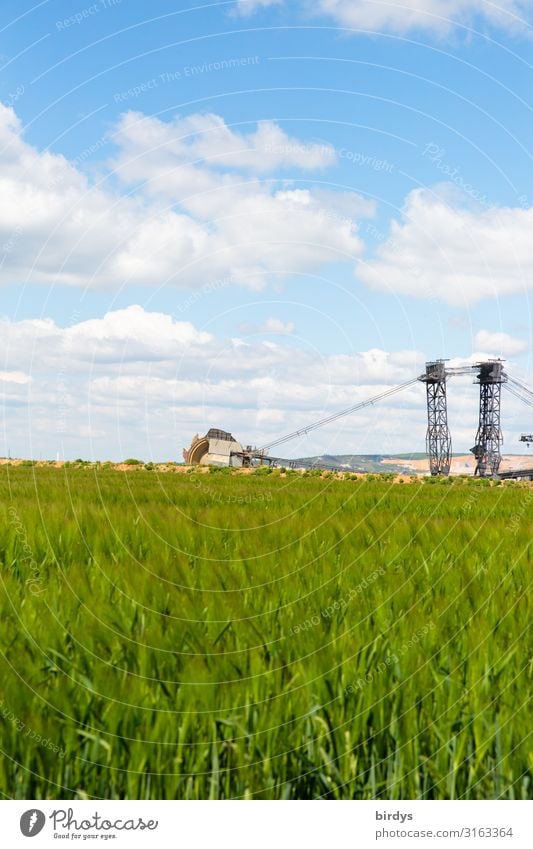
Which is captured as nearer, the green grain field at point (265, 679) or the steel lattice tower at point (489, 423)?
the green grain field at point (265, 679)

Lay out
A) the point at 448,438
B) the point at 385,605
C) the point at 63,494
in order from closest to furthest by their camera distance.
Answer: the point at 385,605 → the point at 63,494 → the point at 448,438

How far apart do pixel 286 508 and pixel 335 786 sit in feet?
21.8

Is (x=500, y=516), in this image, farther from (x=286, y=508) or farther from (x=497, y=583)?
(x=497, y=583)

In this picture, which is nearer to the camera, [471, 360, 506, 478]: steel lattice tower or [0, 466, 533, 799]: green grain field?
[0, 466, 533, 799]: green grain field

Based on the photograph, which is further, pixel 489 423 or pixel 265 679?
pixel 489 423

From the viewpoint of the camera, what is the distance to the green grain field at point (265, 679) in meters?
2.68

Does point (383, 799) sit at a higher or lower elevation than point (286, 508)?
lower

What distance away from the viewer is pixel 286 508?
934 centimetres

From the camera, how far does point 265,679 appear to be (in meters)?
3.00

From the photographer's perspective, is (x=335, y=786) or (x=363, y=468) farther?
(x=363, y=468)

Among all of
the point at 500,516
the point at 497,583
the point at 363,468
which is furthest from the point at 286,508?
the point at 363,468

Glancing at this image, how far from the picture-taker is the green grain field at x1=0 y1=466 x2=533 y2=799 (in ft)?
8.80

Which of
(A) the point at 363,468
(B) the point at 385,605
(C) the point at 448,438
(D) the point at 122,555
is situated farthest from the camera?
(C) the point at 448,438
